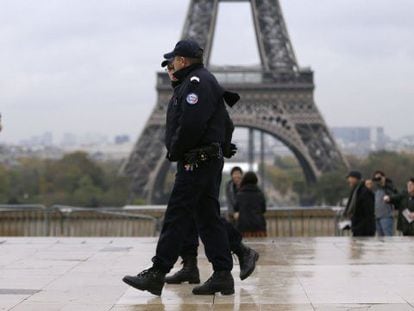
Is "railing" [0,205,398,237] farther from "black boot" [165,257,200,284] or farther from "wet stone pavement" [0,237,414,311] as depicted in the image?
"black boot" [165,257,200,284]

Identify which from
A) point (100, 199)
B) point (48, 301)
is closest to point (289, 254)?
point (48, 301)

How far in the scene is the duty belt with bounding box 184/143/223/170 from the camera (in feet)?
24.6

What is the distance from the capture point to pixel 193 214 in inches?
305

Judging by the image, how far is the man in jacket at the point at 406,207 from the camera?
13.8m

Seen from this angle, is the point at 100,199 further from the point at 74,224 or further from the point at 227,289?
the point at 227,289

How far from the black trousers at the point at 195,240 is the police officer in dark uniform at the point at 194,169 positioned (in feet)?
1.77

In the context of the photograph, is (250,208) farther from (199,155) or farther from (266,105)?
(266,105)

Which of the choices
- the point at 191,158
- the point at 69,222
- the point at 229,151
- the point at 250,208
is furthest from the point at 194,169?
the point at 69,222

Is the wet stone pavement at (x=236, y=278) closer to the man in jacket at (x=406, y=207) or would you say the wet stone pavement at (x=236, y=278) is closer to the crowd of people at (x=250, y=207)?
the crowd of people at (x=250, y=207)

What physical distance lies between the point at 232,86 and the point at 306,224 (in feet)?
159

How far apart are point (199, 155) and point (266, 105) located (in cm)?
6025

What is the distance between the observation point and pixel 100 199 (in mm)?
64812

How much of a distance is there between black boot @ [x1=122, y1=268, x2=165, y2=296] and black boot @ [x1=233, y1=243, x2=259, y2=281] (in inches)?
32.6

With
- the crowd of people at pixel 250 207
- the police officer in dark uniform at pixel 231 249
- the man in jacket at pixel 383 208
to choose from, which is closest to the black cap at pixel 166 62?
the police officer in dark uniform at pixel 231 249
